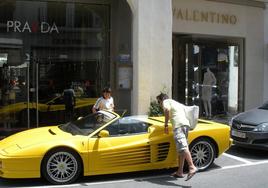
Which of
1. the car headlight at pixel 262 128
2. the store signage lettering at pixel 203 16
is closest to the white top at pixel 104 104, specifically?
the car headlight at pixel 262 128

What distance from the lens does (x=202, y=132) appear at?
9.12m

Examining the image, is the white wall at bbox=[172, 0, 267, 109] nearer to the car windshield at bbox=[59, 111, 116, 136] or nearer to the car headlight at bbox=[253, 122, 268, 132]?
the car headlight at bbox=[253, 122, 268, 132]

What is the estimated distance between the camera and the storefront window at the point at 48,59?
14508 millimetres

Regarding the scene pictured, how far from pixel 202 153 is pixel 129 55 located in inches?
243

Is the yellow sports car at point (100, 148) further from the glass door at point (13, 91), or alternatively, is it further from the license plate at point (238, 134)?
the glass door at point (13, 91)

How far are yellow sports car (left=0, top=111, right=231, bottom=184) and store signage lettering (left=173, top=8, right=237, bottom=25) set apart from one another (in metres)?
7.04

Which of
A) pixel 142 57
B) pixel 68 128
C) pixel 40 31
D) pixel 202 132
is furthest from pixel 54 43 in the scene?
pixel 202 132

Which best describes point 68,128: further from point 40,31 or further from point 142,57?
point 40,31

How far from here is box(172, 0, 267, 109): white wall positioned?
1639cm

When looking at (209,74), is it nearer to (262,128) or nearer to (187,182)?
(262,128)

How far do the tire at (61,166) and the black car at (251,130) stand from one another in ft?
13.7

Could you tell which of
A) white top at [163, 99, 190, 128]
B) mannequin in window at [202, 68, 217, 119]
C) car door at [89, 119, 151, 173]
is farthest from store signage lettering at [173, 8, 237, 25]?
car door at [89, 119, 151, 173]

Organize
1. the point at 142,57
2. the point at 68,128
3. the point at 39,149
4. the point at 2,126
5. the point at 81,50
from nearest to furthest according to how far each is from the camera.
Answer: the point at 39,149 < the point at 68,128 < the point at 142,57 < the point at 2,126 < the point at 81,50

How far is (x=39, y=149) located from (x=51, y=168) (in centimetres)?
38
